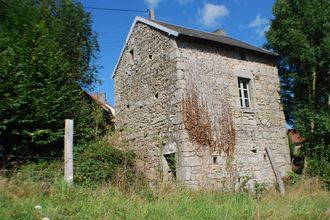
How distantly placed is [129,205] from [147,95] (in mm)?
7379

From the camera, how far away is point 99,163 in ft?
33.3

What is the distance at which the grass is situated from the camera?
492 centimetres

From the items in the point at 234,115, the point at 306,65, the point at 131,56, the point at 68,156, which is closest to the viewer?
the point at 68,156

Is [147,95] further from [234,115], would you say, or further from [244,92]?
[244,92]

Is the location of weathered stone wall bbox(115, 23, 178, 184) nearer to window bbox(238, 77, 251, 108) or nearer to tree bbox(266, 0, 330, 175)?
window bbox(238, 77, 251, 108)

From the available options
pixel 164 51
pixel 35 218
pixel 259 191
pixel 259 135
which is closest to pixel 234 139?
pixel 259 135

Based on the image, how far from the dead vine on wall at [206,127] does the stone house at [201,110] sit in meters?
0.03

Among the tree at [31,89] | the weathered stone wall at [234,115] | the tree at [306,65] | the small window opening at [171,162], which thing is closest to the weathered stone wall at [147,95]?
the small window opening at [171,162]

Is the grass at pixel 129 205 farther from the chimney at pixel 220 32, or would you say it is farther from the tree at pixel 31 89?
the chimney at pixel 220 32

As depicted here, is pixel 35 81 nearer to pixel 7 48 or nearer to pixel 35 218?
pixel 7 48

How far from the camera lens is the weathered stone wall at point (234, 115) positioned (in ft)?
34.6

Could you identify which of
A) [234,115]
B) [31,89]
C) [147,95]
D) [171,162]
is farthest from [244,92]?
[31,89]

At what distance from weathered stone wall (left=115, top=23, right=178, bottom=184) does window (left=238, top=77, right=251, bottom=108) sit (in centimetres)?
283

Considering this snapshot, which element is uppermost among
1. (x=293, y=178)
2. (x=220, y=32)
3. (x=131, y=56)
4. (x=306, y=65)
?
(x=220, y=32)
